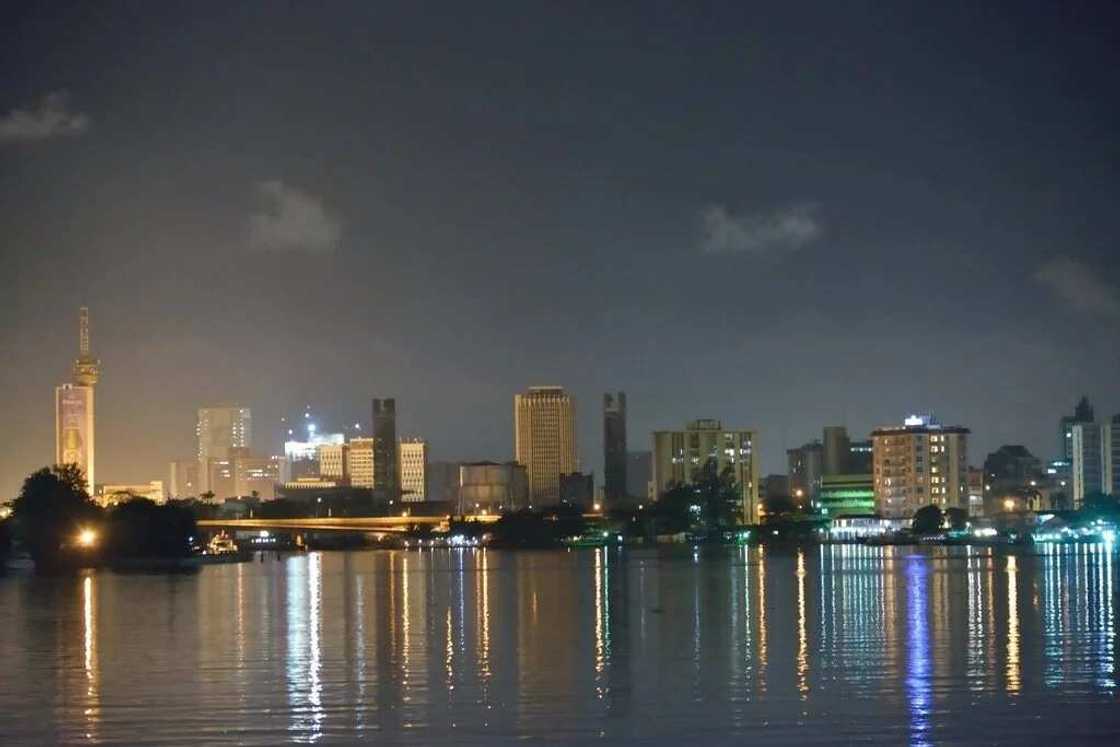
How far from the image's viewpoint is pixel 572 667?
43.5m

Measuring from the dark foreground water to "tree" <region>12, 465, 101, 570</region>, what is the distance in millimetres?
60509

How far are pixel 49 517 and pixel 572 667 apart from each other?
11050 cm

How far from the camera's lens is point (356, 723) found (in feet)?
107

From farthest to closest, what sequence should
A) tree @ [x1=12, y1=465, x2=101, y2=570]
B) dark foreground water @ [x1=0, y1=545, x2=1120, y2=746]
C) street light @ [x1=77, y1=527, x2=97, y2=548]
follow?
street light @ [x1=77, y1=527, x2=97, y2=548], tree @ [x1=12, y1=465, x2=101, y2=570], dark foreground water @ [x1=0, y1=545, x2=1120, y2=746]

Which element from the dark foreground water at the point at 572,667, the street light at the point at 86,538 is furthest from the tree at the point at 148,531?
the dark foreground water at the point at 572,667

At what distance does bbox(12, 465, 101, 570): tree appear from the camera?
469 ft

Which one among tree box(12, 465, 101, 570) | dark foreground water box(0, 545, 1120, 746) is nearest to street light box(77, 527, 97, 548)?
tree box(12, 465, 101, 570)

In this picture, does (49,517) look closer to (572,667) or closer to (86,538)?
(86,538)

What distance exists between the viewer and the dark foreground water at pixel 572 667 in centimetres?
3158

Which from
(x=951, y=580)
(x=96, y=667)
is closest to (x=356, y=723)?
(x=96, y=667)

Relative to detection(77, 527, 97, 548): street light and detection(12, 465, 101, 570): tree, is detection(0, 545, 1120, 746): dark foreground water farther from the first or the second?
detection(77, 527, 97, 548): street light

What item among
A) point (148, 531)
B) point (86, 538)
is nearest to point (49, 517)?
point (86, 538)

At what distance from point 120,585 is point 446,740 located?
72.4 m

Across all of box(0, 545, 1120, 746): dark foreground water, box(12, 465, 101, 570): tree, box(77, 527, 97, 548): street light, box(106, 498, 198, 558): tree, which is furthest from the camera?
box(106, 498, 198, 558): tree
